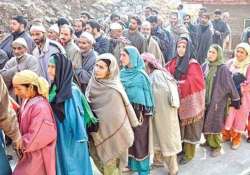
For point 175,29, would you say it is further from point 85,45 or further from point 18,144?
point 18,144

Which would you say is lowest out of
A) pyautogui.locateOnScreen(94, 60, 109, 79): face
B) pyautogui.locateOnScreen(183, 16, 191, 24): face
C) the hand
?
the hand

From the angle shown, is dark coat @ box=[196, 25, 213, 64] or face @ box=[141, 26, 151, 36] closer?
face @ box=[141, 26, 151, 36]

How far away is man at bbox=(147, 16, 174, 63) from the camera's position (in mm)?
9406

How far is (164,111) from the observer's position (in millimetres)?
5629

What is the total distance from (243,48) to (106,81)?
9.79ft

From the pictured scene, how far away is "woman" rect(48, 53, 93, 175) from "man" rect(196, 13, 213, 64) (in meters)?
6.38

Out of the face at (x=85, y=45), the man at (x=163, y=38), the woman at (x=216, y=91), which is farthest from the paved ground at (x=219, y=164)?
the man at (x=163, y=38)

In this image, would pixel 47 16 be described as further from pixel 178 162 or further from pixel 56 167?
pixel 56 167

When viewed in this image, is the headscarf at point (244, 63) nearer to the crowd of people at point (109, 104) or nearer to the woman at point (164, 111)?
the crowd of people at point (109, 104)

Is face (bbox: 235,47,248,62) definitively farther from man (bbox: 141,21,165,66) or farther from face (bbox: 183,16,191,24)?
face (bbox: 183,16,191,24)

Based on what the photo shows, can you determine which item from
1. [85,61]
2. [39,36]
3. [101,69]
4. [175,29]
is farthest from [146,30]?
[101,69]

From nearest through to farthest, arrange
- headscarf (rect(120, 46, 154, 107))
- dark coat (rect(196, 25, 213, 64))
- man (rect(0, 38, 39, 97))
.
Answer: headscarf (rect(120, 46, 154, 107)) → man (rect(0, 38, 39, 97)) → dark coat (rect(196, 25, 213, 64))

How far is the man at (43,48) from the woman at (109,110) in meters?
1.19

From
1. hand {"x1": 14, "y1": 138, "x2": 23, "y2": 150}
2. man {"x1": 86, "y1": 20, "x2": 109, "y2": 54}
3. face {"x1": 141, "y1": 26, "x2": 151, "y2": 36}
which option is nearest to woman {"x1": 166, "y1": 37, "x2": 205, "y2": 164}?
man {"x1": 86, "y1": 20, "x2": 109, "y2": 54}
